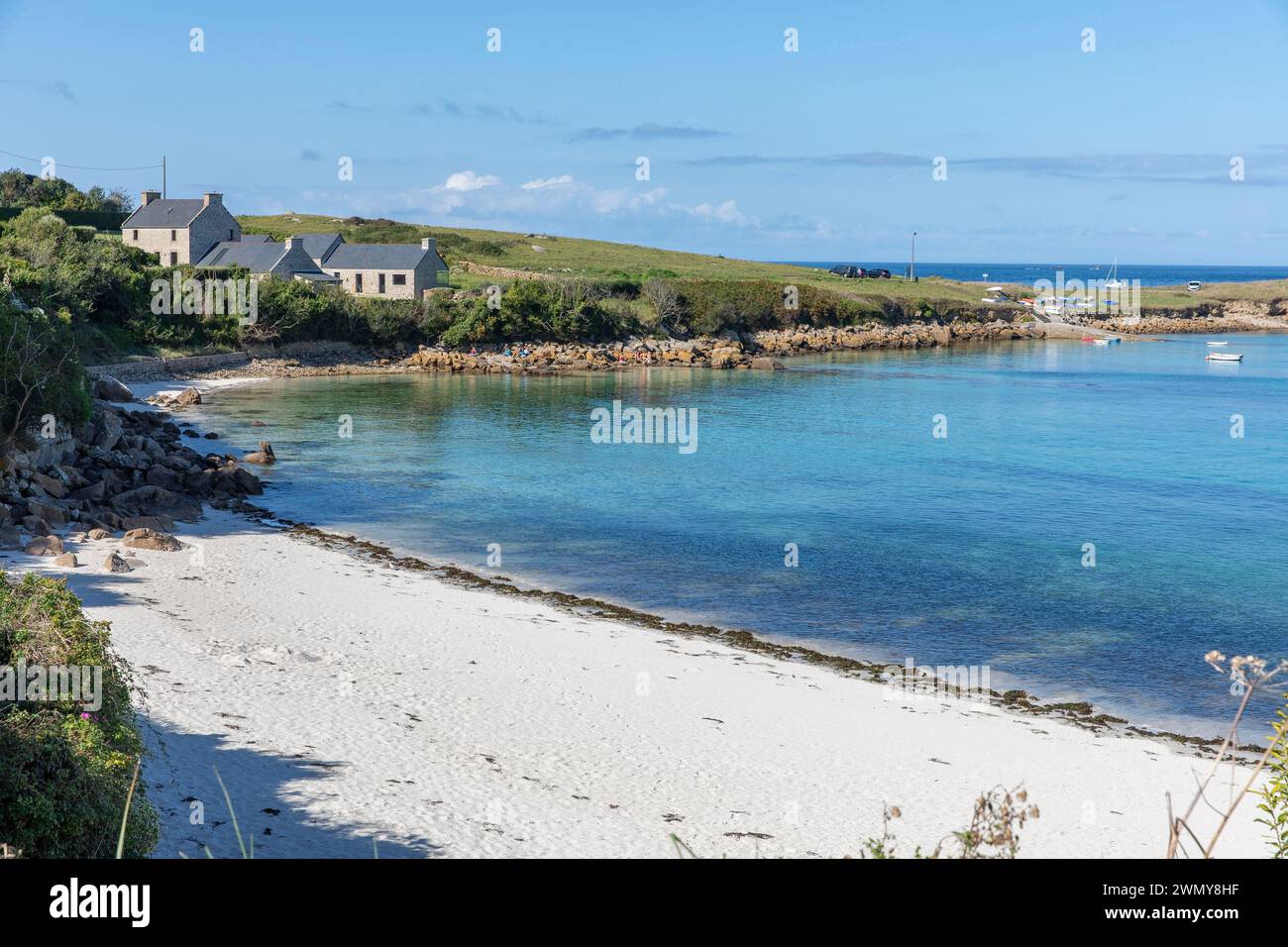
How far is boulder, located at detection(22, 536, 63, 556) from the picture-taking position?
20562mm

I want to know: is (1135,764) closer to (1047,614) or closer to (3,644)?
(1047,614)

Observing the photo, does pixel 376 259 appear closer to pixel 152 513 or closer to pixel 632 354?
pixel 632 354

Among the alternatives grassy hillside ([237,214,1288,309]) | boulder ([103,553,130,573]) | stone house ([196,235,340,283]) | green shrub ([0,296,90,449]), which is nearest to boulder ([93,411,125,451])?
green shrub ([0,296,90,449])

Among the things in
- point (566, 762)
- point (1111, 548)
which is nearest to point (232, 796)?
point (566, 762)

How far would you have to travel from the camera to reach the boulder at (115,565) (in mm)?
20353

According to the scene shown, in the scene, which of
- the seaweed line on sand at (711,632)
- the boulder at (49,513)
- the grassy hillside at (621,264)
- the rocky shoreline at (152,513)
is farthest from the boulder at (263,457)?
the grassy hillside at (621,264)

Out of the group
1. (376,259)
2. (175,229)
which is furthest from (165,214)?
(376,259)

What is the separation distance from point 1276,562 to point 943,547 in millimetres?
7757

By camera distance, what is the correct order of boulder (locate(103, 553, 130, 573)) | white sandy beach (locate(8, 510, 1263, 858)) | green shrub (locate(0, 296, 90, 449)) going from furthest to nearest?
green shrub (locate(0, 296, 90, 449)) < boulder (locate(103, 553, 130, 573)) < white sandy beach (locate(8, 510, 1263, 858))

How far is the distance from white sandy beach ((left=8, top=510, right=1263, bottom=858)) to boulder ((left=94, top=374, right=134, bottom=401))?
1006 inches

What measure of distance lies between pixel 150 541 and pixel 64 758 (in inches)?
614

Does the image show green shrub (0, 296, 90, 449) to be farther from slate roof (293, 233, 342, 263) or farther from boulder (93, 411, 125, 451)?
slate roof (293, 233, 342, 263)

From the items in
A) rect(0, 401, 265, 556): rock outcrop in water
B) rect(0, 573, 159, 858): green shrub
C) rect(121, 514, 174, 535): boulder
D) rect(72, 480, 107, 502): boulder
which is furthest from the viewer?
rect(72, 480, 107, 502): boulder
